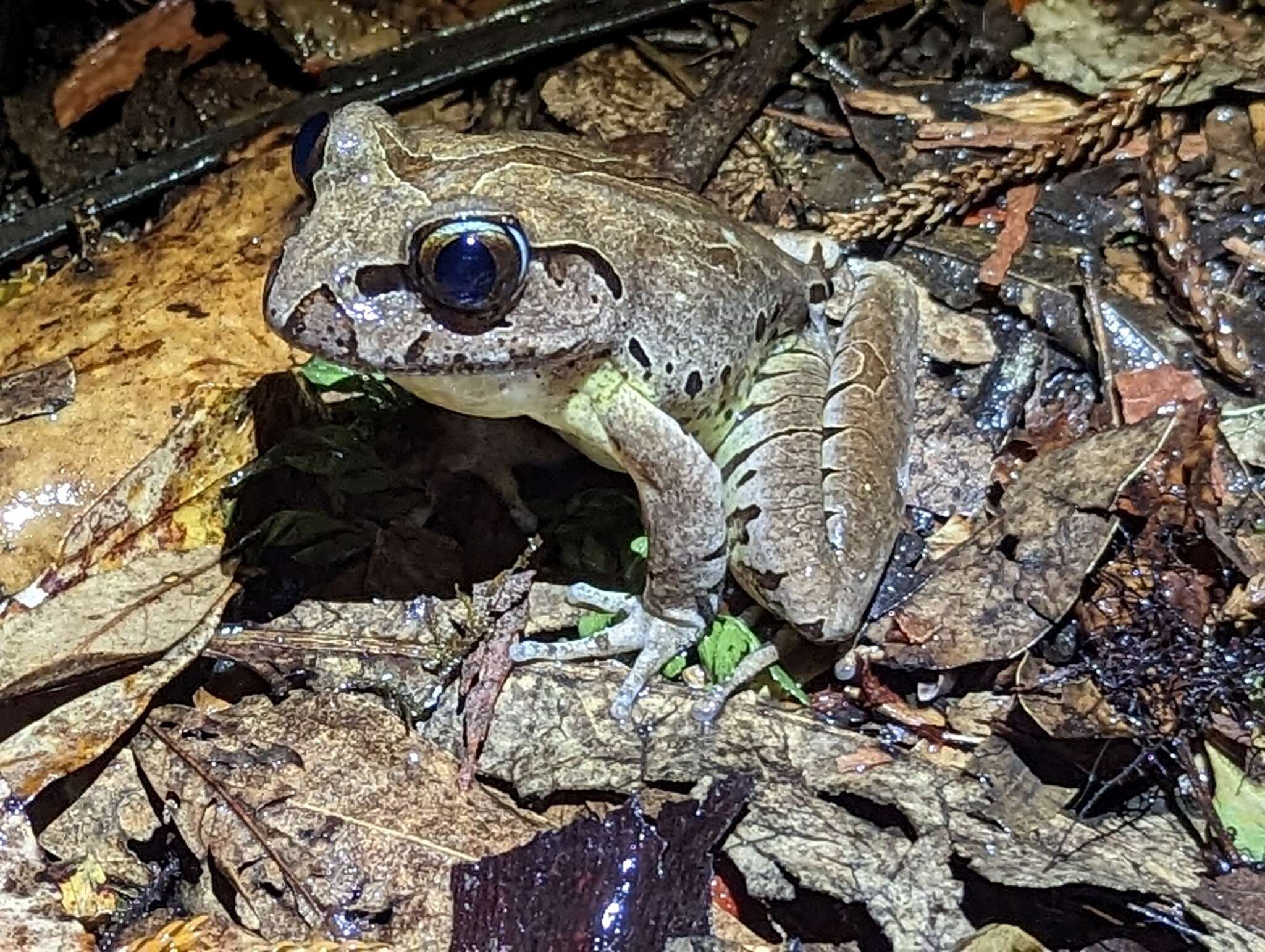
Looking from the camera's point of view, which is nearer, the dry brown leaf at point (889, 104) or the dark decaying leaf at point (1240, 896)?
the dark decaying leaf at point (1240, 896)

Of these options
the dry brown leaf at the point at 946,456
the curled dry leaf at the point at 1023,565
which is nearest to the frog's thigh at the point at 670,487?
the curled dry leaf at the point at 1023,565

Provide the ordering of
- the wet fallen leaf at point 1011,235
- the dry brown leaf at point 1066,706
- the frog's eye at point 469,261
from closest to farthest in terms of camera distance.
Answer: the frog's eye at point 469,261 < the dry brown leaf at point 1066,706 < the wet fallen leaf at point 1011,235

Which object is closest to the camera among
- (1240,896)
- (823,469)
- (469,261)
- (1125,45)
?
(469,261)

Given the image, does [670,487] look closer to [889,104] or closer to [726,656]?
[726,656]

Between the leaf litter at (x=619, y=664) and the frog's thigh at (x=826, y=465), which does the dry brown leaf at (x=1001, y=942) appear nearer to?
the leaf litter at (x=619, y=664)

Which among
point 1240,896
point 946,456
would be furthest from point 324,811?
point 1240,896

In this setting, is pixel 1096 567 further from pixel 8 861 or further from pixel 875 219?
pixel 8 861
